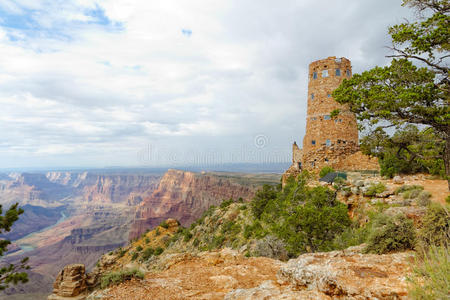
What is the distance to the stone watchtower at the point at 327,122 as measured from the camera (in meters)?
23.4

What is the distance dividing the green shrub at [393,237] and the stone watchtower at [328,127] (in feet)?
56.5

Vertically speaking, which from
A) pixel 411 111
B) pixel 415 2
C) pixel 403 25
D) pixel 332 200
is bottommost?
pixel 332 200

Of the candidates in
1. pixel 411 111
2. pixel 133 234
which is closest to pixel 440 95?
pixel 411 111

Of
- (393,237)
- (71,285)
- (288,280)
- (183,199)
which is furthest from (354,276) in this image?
(183,199)

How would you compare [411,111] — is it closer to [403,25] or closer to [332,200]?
[403,25]

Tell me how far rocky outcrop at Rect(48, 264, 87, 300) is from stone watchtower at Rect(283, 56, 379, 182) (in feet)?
68.6

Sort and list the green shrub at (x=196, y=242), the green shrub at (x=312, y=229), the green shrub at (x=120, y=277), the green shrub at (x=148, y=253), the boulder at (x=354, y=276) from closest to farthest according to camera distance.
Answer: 1. the boulder at (x=354, y=276)
2. the green shrub at (x=120, y=277)
3. the green shrub at (x=312, y=229)
4. the green shrub at (x=196, y=242)
5. the green shrub at (x=148, y=253)

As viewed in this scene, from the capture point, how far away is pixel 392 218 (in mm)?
6676

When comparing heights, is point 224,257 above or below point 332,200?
below

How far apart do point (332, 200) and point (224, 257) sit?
8.42 m

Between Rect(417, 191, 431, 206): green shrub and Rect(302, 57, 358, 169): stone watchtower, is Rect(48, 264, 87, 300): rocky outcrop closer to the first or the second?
Rect(417, 191, 431, 206): green shrub

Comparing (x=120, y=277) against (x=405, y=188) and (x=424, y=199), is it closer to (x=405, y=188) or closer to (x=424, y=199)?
(x=424, y=199)

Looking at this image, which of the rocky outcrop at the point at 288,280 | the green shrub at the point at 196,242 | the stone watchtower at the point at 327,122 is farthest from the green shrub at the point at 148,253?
the rocky outcrop at the point at 288,280

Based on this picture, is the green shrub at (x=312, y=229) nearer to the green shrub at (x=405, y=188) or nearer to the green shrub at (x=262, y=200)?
the green shrub at (x=405, y=188)
